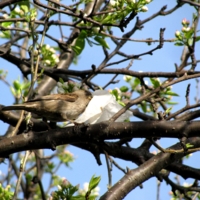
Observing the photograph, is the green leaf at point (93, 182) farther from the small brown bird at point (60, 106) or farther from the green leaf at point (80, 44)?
the green leaf at point (80, 44)

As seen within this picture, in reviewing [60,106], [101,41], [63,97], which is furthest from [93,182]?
[101,41]

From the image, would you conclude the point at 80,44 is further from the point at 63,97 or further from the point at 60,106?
the point at 60,106

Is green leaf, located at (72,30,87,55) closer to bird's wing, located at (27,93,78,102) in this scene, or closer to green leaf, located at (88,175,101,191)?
bird's wing, located at (27,93,78,102)

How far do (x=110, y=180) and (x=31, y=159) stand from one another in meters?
7.92

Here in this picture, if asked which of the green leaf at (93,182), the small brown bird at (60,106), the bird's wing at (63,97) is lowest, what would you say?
the green leaf at (93,182)

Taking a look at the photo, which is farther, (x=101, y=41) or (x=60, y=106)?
(x=101, y=41)

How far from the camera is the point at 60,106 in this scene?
4.91 m

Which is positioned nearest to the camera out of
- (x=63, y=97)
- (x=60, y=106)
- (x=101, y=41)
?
(x=60, y=106)

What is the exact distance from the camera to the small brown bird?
15.8ft

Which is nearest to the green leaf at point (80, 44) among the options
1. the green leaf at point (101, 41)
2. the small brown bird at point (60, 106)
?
the green leaf at point (101, 41)

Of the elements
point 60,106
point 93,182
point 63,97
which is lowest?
point 93,182

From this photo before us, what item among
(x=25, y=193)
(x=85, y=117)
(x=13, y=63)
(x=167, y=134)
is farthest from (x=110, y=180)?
(x=25, y=193)

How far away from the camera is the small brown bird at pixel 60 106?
15.8ft

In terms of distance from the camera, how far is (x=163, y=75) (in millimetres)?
5027
